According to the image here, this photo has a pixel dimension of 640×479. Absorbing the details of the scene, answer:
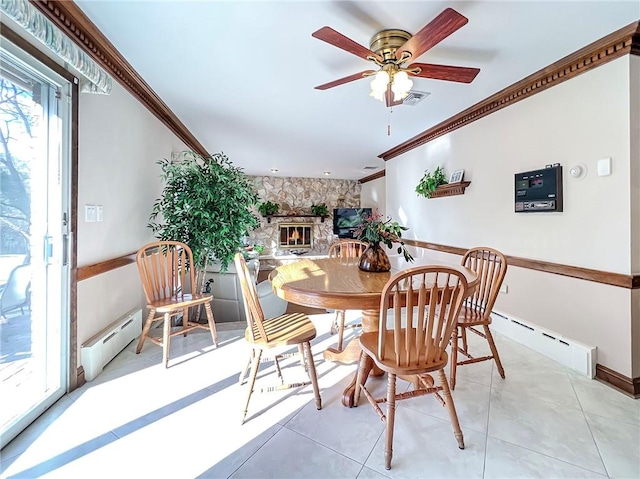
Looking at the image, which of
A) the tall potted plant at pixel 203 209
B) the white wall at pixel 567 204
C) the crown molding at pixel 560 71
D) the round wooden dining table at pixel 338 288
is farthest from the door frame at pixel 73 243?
the white wall at pixel 567 204

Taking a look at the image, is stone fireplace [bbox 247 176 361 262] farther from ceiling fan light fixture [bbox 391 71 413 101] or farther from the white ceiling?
ceiling fan light fixture [bbox 391 71 413 101]

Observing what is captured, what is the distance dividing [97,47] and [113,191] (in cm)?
99

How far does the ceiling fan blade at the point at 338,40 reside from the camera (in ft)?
4.84

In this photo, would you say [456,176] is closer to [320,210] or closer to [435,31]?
[435,31]

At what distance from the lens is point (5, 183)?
1433 mm

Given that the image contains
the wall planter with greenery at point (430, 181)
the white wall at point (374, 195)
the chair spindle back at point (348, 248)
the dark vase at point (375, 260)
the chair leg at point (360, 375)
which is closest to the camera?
the chair leg at point (360, 375)

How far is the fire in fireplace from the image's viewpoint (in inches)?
288

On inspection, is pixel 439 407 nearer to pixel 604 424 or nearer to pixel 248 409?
pixel 604 424

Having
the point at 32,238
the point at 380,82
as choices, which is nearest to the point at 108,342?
the point at 32,238

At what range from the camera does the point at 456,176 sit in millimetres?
3389

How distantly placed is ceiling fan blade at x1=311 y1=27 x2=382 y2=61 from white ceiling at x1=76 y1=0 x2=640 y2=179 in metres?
0.22

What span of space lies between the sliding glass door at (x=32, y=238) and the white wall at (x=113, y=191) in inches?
6.0

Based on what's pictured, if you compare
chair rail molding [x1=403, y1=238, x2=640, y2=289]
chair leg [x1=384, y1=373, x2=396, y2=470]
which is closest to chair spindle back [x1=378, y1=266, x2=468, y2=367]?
chair leg [x1=384, y1=373, x2=396, y2=470]

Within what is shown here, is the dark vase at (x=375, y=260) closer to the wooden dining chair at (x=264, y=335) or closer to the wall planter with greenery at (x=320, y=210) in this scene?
the wooden dining chair at (x=264, y=335)
